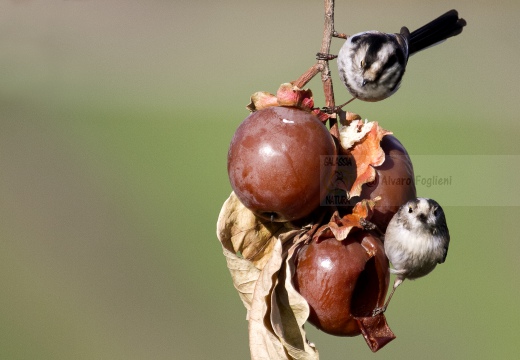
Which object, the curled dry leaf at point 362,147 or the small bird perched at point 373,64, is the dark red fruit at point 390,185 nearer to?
the curled dry leaf at point 362,147

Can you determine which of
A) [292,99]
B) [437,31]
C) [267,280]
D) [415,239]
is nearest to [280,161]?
[292,99]

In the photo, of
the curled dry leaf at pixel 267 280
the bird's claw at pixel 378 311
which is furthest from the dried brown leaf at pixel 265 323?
the bird's claw at pixel 378 311

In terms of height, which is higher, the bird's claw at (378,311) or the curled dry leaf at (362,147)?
the curled dry leaf at (362,147)

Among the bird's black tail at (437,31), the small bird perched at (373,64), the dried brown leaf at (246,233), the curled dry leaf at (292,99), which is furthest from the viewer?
the bird's black tail at (437,31)

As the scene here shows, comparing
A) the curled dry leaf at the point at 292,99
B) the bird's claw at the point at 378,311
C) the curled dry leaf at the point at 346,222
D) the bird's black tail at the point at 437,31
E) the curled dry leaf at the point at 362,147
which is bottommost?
the bird's claw at the point at 378,311

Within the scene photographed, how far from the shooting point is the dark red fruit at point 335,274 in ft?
6.31

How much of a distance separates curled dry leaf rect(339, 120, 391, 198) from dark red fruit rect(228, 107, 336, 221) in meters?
0.11

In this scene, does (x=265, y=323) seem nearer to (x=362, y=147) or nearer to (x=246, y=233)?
(x=246, y=233)

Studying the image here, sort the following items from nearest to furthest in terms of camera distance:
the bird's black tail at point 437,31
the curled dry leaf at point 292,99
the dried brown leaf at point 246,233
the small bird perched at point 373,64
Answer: the curled dry leaf at point 292,99, the dried brown leaf at point 246,233, the small bird perched at point 373,64, the bird's black tail at point 437,31

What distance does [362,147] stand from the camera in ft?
6.59

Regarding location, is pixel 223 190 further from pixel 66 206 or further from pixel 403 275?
pixel 403 275

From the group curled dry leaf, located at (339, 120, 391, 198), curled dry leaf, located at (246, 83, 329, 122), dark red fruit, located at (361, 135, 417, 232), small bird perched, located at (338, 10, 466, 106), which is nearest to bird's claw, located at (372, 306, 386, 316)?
dark red fruit, located at (361, 135, 417, 232)

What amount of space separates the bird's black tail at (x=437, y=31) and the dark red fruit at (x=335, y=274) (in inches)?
42.4

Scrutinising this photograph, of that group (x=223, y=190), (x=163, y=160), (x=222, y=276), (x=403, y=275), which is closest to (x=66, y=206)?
(x=163, y=160)
